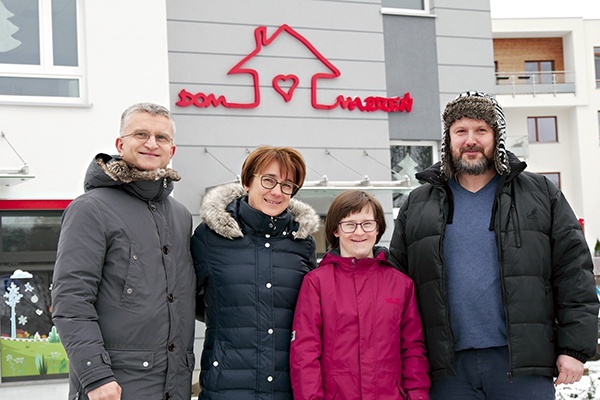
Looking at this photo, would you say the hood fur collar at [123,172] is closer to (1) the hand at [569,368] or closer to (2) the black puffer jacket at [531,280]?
(2) the black puffer jacket at [531,280]

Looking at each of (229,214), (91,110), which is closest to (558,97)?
(91,110)

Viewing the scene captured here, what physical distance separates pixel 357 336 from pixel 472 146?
108 centimetres

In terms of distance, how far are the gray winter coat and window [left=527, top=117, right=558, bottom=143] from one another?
1285 inches

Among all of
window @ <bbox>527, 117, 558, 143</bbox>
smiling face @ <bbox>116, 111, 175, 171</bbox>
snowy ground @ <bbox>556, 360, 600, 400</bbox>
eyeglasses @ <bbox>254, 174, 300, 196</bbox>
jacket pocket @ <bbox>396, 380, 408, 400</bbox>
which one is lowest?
snowy ground @ <bbox>556, 360, 600, 400</bbox>

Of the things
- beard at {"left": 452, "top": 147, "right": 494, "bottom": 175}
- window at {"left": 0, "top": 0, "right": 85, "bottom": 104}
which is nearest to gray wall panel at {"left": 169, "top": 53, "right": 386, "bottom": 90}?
window at {"left": 0, "top": 0, "right": 85, "bottom": 104}

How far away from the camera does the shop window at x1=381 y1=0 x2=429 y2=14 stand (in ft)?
38.2

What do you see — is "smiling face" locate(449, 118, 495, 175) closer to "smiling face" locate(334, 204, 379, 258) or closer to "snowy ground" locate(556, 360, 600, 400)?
"smiling face" locate(334, 204, 379, 258)

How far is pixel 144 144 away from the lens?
3.39 meters

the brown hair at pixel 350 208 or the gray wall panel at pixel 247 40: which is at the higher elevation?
the gray wall panel at pixel 247 40

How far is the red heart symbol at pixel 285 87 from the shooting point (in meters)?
10.6

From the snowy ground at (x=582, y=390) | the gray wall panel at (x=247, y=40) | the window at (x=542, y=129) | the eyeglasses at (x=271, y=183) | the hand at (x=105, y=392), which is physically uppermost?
the window at (x=542, y=129)

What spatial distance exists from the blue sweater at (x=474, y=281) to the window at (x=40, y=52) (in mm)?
5846

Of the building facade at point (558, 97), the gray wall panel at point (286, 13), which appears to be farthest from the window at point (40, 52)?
the building facade at point (558, 97)

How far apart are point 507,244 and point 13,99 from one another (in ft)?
20.4
